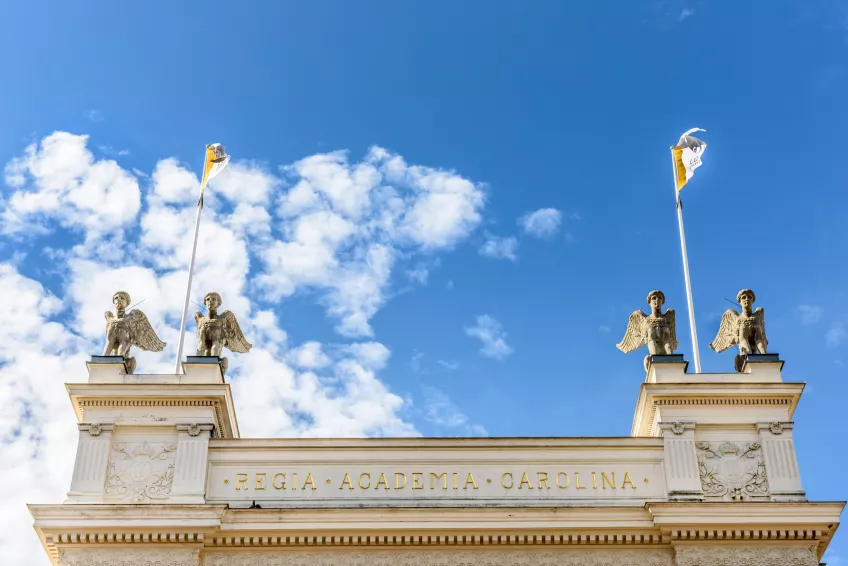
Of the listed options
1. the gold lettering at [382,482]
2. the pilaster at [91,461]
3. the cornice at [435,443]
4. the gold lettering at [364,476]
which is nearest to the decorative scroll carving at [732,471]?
the cornice at [435,443]

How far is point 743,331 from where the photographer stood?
102 ft

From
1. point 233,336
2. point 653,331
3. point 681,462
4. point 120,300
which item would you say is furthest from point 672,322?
point 120,300

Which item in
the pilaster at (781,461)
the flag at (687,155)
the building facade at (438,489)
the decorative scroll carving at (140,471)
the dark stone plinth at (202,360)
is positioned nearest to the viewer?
the building facade at (438,489)

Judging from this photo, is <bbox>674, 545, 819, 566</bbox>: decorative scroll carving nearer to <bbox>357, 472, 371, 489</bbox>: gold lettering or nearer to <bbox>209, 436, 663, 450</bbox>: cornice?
<bbox>209, 436, 663, 450</bbox>: cornice

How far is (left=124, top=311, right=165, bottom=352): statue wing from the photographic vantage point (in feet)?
104

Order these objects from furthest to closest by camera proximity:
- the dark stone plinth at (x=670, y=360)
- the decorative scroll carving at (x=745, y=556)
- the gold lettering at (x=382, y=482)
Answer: the dark stone plinth at (x=670, y=360)
the gold lettering at (x=382, y=482)
the decorative scroll carving at (x=745, y=556)

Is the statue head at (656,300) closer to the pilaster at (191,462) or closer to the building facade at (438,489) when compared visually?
the building facade at (438,489)

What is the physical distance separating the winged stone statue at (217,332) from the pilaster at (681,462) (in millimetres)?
10200

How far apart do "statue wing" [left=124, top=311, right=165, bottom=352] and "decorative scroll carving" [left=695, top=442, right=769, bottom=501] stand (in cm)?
1288

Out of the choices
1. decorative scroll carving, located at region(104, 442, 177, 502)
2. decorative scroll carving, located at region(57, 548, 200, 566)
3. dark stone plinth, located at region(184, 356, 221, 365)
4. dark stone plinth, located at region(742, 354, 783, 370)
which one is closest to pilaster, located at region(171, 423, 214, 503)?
decorative scroll carving, located at region(104, 442, 177, 502)

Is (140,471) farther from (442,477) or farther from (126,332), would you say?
(442,477)

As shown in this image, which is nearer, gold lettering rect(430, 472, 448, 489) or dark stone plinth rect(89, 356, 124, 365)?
gold lettering rect(430, 472, 448, 489)

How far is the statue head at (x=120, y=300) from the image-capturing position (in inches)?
1253

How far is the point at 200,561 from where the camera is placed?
28.0m
